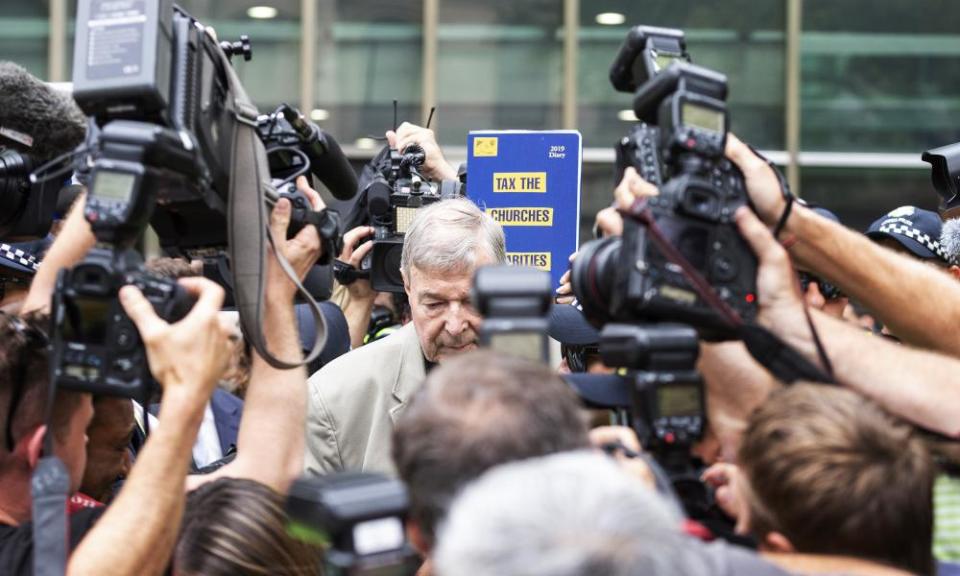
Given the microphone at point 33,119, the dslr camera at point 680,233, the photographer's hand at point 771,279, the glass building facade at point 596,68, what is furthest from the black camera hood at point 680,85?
the glass building facade at point 596,68

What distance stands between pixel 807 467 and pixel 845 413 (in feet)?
0.39

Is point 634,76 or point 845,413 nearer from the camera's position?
point 845,413

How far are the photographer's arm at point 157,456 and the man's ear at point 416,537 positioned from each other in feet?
1.75

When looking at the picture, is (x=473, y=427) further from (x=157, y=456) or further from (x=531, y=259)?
(x=531, y=259)

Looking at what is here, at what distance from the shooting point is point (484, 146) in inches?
180

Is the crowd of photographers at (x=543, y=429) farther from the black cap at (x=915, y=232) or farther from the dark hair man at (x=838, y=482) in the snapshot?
the black cap at (x=915, y=232)

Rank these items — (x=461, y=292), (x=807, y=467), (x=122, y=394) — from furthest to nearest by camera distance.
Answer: (x=461, y=292) < (x=122, y=394) < (x=807, y=467)

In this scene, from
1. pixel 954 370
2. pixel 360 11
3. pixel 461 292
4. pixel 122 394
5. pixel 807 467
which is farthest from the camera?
pixel 360 11

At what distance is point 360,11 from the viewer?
11422 mm

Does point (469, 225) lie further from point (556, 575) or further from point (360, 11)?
point (360, 11)

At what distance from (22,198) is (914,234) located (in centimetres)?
297

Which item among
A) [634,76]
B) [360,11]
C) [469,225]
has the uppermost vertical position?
[360,11]

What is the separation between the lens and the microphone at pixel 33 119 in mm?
3395

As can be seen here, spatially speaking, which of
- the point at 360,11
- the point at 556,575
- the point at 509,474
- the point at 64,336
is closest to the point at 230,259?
the point at 64,336
